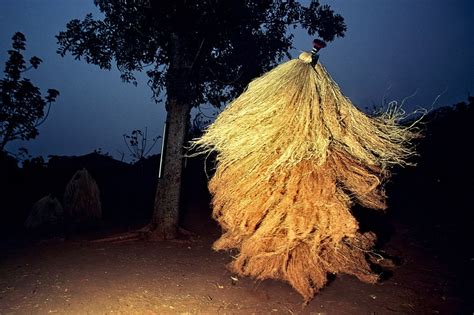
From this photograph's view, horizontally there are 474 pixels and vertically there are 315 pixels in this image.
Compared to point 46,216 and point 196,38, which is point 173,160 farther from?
A: point 46,216

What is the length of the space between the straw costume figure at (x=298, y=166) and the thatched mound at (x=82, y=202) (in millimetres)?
6686

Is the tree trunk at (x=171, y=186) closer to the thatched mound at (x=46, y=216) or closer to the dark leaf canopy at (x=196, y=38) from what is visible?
the dark leaf canopy at (x=196, y=38)

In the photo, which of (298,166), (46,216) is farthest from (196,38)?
(46,216)

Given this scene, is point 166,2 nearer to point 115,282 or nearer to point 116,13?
point 116,13

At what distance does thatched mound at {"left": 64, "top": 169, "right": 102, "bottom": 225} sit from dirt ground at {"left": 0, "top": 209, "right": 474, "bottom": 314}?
302 centimetres

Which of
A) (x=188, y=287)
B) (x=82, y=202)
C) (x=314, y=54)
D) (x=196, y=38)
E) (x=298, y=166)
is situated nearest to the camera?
(x=298, y=166)

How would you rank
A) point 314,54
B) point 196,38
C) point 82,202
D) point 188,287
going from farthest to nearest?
point 82,202 < point 196,38 < point 188,287 < point 314,54

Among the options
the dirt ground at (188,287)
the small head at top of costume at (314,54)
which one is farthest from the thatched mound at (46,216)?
the small head at top of costume at (314,54)

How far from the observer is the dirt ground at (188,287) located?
159 inches

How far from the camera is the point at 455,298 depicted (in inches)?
165

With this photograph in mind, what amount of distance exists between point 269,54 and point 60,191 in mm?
12923

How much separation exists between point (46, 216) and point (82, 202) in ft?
3.75

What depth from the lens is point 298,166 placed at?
3.33 metres

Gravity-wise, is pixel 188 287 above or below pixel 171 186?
below
